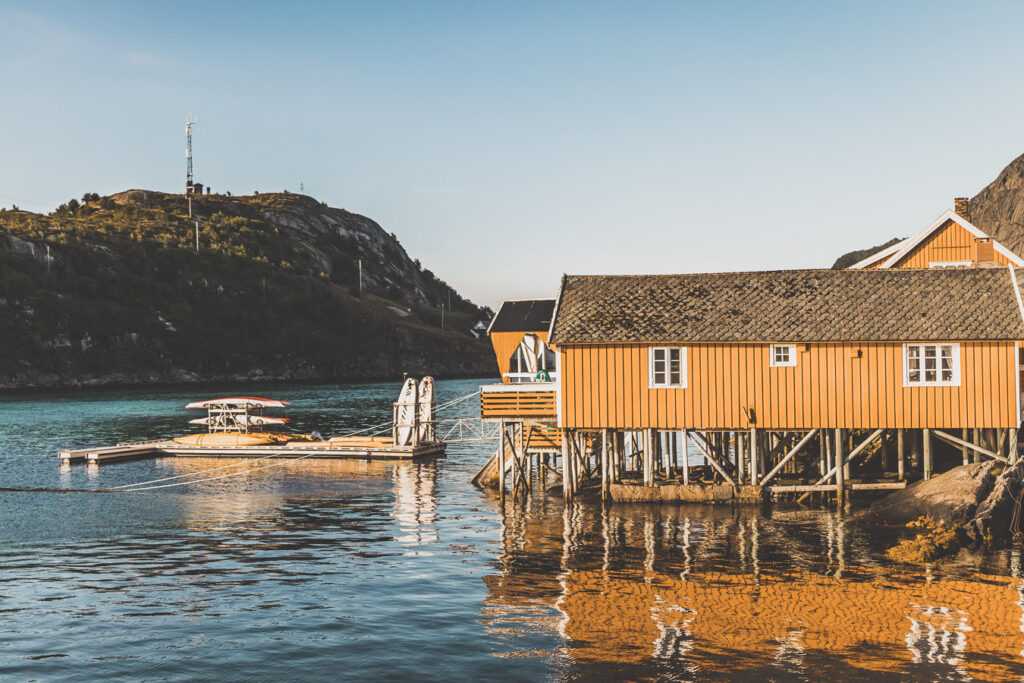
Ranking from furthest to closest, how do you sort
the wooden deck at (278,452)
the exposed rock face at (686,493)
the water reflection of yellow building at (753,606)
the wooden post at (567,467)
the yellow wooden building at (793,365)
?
1. the wooden deck at (278,452)
2. the wooden post at (567,467)
3. the exposed rock face at (686,493)
4. the yellow wooden building at (793,365)
5. the water reflection of yellow building at (753,606)

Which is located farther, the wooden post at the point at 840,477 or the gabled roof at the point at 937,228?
the gabled roof at the point at 937,228

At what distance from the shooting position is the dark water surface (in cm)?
1630

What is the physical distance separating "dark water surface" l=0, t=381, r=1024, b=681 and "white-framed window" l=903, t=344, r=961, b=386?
5648 mm

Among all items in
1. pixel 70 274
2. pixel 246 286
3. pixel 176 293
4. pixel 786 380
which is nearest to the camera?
pixel 786 380

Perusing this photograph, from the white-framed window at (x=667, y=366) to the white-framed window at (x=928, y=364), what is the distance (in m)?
7.48

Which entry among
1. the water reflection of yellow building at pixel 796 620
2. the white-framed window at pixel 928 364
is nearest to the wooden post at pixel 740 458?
the white-framed window at pixel 928 364

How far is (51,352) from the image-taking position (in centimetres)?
13425

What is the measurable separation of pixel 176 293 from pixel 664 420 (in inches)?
5830

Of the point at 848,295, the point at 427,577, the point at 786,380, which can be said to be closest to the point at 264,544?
the point at 427,577

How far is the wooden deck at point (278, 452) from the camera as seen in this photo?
167ft

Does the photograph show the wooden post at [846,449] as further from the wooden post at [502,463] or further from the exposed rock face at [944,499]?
the wooden post at [502,463]

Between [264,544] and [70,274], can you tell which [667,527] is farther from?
[70,274]

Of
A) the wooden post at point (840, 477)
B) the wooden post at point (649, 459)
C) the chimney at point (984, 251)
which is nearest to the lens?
the wooden post at point (840, 477)

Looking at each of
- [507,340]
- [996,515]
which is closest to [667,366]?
[996,515]
